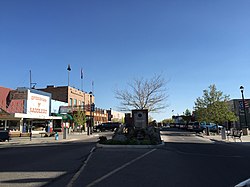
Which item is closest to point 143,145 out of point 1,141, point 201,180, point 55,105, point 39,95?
point 201,180

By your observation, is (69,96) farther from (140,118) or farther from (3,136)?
(140,118)

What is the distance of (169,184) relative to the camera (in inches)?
293

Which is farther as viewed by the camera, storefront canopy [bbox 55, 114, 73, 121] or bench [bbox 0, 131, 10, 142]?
storefront canopy [bbox 55, 114, 73, 121]

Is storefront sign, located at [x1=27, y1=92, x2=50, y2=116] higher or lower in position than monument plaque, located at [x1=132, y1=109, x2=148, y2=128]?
higher

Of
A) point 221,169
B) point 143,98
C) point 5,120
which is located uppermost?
point 143,98

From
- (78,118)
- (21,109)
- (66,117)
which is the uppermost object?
(21,109)

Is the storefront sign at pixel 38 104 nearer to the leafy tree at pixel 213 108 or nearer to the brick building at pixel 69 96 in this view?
the brick building at pixel 69 96

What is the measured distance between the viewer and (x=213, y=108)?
37.4 metres

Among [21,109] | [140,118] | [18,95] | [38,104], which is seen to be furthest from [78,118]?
[140,118]

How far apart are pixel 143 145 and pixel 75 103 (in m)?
45.3

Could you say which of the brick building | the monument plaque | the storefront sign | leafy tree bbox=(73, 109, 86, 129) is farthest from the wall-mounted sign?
the monument plaque

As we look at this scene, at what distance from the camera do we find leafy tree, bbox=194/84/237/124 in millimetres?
36812

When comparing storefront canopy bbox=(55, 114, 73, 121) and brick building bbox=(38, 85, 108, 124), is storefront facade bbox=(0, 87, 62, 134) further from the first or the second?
brick building bbox=(38, 85, 108, 124)

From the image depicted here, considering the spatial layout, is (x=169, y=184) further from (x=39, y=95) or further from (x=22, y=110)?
(x=39, y=95)
